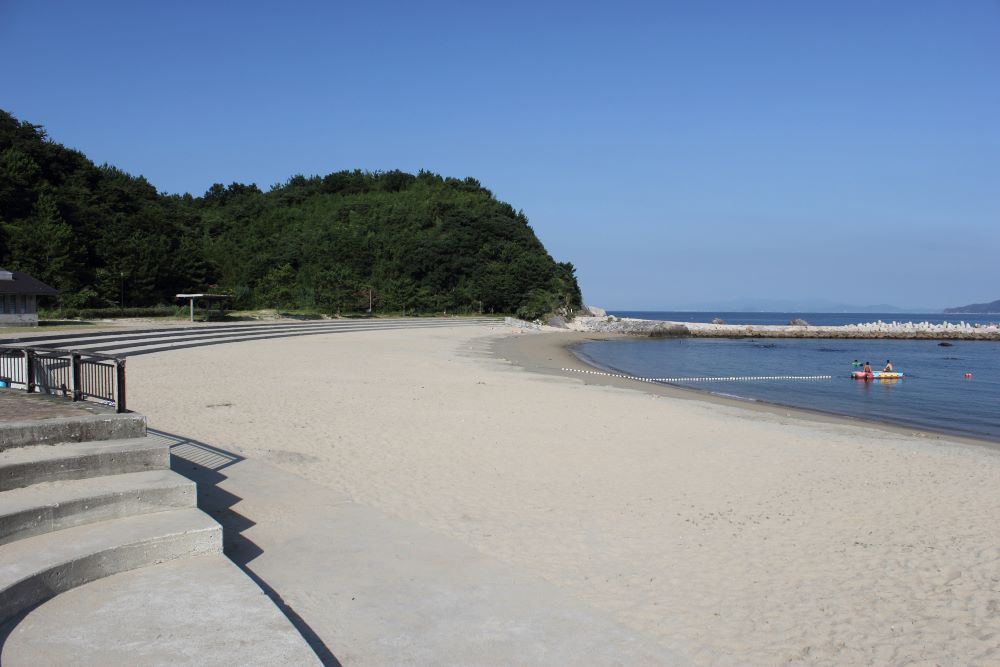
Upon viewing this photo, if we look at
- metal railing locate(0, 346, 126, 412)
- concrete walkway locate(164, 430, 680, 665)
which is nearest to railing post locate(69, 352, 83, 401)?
metal railing locate(0, 346, 126, 412)

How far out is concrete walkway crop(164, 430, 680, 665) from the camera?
379 centimetres

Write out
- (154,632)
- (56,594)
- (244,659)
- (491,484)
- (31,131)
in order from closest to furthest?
1. (244,659)
2. (154,632)
3. (56,594)
4. (491,484)
5. (31,131)

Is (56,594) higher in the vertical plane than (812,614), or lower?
higher

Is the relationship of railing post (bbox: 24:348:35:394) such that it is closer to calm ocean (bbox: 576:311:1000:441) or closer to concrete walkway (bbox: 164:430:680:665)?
concrete walkway (bbox: 164:430:680:665)

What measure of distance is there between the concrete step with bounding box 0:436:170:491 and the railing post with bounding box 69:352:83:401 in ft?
5.82

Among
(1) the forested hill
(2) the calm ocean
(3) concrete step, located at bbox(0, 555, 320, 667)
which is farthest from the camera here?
(1) the forested hill

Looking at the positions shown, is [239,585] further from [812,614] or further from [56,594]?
→ [812,614]

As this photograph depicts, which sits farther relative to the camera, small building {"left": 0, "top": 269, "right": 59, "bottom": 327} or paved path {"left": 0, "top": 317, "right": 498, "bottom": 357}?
small building {"left": 0, "top": 269, "right": 59, "bottom": 327}

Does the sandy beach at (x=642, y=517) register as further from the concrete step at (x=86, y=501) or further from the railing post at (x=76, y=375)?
the railing post at (x=76, y=375)

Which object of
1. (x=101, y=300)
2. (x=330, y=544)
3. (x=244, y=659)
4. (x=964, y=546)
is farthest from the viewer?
(x=101, y=300)

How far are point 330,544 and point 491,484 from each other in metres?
2.67

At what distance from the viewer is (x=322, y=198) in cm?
10038

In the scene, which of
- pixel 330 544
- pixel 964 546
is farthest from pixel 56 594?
pixel 964 546

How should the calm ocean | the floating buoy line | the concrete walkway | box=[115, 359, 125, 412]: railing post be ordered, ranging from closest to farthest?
the concrete walkway → box=[115, 359, 125, 412]: railing post → the calm ocean → the floating buoy line
